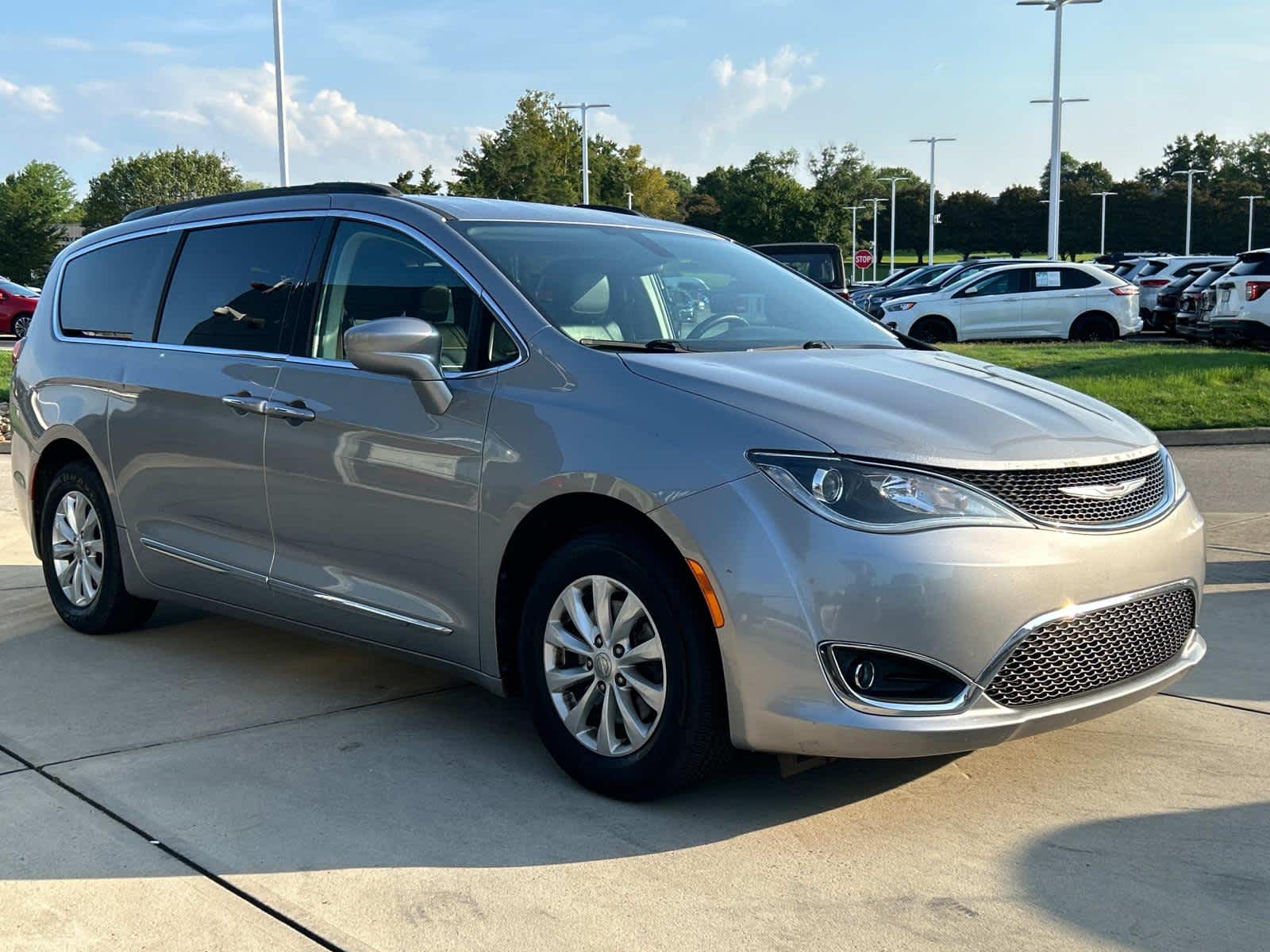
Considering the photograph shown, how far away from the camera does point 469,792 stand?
3988mm

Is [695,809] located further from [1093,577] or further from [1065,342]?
[1065,342]

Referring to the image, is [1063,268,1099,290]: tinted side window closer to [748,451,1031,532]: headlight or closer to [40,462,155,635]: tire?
[40,462,155,635]: tire

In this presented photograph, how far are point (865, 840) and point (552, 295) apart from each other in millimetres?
1882

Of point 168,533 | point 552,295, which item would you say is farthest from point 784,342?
point 168,533

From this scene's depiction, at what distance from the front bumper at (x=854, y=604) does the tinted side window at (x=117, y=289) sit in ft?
9.83

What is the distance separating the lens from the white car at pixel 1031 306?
22.9 metres

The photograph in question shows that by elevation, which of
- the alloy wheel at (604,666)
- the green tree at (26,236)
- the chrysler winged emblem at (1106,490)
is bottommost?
the alloy wheel at (604,666)

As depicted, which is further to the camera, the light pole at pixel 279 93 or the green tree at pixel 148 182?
the green tree at pixel 148 182

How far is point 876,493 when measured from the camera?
3.47m

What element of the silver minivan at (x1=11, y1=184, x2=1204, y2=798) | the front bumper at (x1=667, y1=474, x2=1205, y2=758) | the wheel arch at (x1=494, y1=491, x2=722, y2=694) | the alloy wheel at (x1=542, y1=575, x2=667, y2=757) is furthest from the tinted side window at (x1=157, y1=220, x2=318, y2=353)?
the front bumper at (x1=667, y1=474, x2=1205, y2=758)

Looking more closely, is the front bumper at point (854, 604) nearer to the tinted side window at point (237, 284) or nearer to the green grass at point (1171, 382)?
the tinted side window at point (237, 284)

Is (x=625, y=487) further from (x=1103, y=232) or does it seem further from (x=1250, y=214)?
(x=1103, y=232)

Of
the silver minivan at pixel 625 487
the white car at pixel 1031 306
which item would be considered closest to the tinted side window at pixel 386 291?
the silver minivan at pixel 625 487

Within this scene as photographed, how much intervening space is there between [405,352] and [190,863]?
5.15 ft
